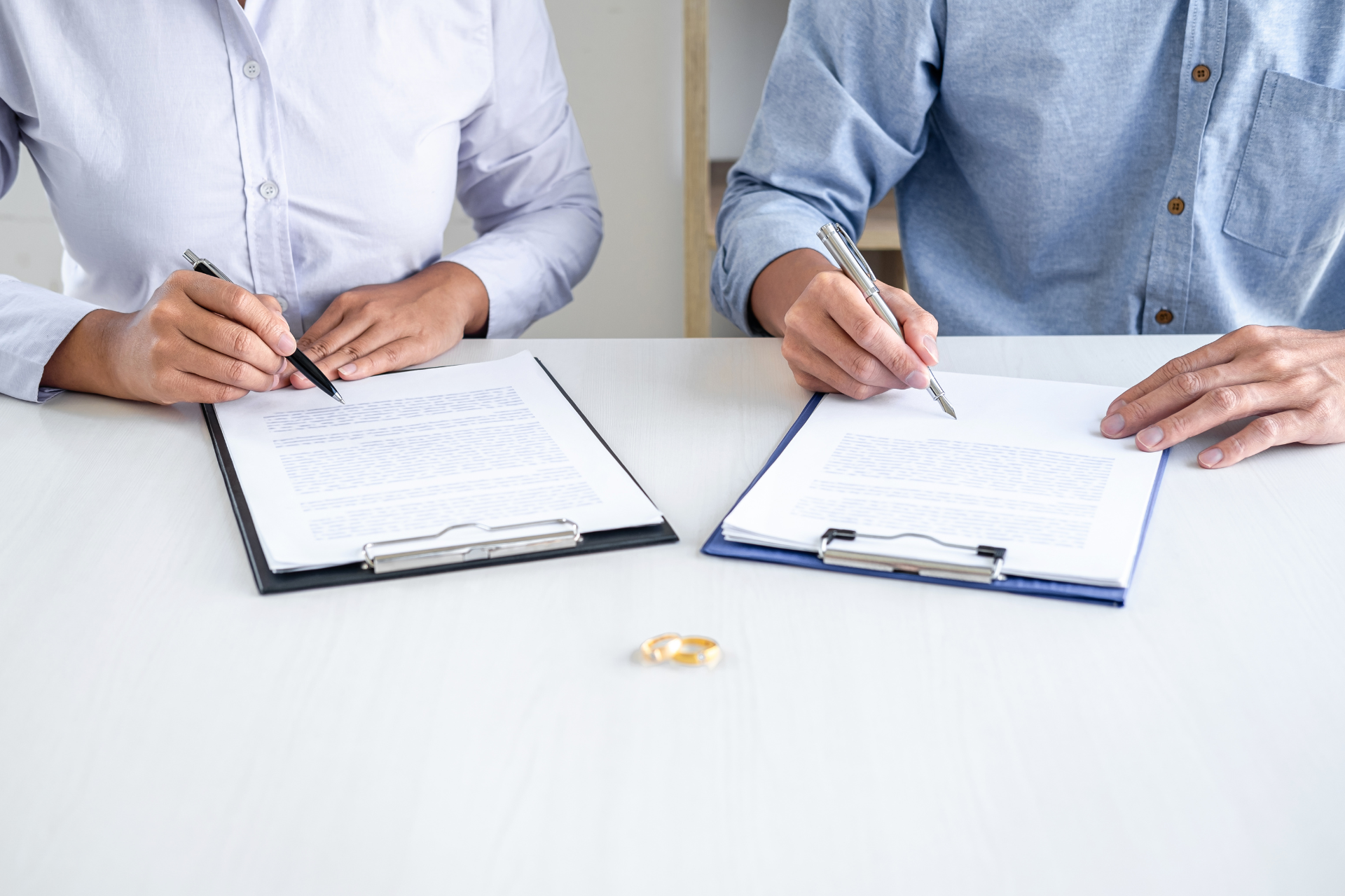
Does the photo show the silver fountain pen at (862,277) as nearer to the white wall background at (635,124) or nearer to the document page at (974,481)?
the document page at (974,481)

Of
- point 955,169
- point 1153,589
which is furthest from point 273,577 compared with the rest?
point 955,169

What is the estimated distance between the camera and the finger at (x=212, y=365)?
0.76m

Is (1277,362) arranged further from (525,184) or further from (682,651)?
(525,184)

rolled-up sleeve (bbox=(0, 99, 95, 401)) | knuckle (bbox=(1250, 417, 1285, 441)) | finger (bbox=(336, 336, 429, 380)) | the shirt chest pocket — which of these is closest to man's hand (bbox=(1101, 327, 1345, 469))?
knuckle (bbox=(1250, 417, 1285, 441))

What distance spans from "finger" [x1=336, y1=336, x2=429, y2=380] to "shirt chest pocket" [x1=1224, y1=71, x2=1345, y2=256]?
2.64 feet

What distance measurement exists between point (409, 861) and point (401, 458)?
0.35 m

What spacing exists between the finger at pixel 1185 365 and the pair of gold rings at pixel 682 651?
39 cm

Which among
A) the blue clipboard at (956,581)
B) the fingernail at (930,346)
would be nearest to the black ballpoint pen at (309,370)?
the blue clipboard at (956,581)

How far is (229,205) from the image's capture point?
3.20ft

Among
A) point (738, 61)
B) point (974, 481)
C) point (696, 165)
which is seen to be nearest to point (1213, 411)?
point (974, 481)

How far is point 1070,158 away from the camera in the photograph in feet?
3.45

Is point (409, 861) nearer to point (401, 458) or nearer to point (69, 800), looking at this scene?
point (69, 800)

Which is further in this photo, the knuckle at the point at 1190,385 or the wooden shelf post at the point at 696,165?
the wooden shelf post at the point at 696,165

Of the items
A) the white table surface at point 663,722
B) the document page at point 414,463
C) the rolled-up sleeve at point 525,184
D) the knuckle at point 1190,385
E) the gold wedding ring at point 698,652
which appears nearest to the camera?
the white table surface at point 663,722
